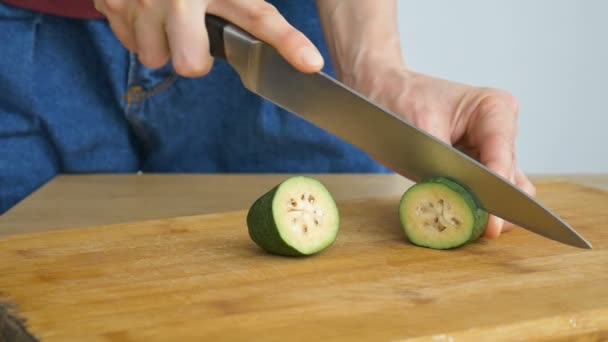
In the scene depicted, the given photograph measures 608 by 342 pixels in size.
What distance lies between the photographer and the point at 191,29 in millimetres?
1747

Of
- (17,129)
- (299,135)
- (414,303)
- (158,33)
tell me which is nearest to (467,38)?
(299,135)

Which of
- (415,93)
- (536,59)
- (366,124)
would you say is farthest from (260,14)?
(536,59)

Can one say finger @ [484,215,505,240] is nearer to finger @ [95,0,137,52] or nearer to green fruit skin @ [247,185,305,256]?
green fruit skin @ [247,185,305,256]

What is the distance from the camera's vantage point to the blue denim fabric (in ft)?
7.83

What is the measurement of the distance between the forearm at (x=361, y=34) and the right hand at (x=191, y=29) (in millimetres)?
453

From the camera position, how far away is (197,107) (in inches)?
98.2

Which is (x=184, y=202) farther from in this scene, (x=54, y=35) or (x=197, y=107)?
(x=54, y=35)

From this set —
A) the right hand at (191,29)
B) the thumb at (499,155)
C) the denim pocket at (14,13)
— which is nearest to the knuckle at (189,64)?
the right hand at (191,29)

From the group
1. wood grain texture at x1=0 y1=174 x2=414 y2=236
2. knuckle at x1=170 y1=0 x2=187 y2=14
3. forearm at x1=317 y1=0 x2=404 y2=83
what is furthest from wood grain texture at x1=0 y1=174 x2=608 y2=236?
knuckle at x1=170 y1=0 x2=187 y2=14

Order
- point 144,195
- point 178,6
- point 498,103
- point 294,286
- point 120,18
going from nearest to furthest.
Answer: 1. point 294,286
2. point 178,6
3. point 120,18
4. point 498,103
5. point 144,195

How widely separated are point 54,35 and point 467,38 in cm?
341

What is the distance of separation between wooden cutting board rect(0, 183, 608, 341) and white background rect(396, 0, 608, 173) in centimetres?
358

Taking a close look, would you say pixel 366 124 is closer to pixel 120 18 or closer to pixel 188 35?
pixel 188 35

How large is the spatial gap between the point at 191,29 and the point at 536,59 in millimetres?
4100
